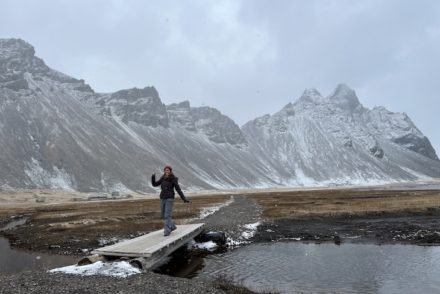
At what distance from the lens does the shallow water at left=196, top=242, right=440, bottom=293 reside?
19.6 meters

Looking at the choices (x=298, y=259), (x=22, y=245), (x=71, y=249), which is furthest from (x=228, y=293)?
(x=22, y=245)

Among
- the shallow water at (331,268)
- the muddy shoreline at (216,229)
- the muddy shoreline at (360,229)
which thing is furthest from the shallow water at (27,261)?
the muddy shoreline at (360,229)

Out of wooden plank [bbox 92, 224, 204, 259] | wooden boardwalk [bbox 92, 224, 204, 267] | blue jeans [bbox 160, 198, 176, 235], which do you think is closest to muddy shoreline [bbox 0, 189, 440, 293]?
wooden boardwalk [bbox 92, 224, 204, 267]

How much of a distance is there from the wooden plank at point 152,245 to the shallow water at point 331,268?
2.25m

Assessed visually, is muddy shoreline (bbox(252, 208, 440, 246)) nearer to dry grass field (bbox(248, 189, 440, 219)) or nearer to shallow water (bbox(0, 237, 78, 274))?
dry grass field (bbox(248, 189, 440, 219))

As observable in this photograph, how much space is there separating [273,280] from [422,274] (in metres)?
7.36

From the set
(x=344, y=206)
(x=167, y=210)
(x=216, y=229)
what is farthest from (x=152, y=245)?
(x=344, y=206)

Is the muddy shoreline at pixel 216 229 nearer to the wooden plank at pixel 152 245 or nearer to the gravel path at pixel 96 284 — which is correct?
the gravel path at pixel 96 284

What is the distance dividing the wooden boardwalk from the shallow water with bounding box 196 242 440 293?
2234 mm

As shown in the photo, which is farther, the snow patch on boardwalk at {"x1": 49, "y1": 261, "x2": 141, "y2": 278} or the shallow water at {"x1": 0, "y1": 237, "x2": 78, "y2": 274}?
the shallow water at {"x1": 0, "y1": 237, "x2": 78, "y2": 274}

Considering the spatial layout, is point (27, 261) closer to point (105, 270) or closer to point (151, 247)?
point (151, 247)

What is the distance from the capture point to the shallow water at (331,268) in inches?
771

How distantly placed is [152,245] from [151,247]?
2.85ft

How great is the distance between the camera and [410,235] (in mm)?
33188
